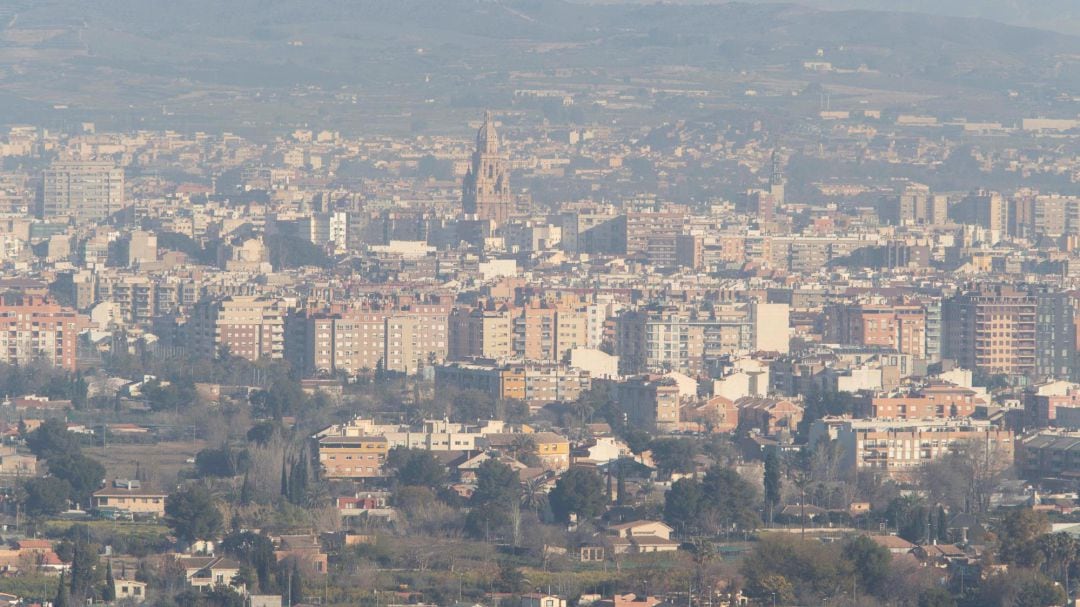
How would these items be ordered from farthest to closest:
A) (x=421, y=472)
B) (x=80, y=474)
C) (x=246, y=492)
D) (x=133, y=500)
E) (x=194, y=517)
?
(x=421, y=472) → (x=80, y=474) → (x=133, y=500) → (x=246, y=492) → (x=194, y=517)

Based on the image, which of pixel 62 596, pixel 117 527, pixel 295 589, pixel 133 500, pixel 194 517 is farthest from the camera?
pixel 133 500

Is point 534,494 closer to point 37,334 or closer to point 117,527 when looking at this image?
point 117,527

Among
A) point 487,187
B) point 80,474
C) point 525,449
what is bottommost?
point 80,474

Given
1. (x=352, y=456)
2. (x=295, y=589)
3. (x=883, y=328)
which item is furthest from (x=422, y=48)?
(x=295, y=589)

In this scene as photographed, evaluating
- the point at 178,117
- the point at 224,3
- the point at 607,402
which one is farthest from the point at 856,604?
the point at 224,3

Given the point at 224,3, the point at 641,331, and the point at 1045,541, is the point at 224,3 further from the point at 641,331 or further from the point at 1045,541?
the point at 1045,541

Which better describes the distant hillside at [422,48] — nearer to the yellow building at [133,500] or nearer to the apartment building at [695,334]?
the apartment building at [695,334]

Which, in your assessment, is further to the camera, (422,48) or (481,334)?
(422,48)
